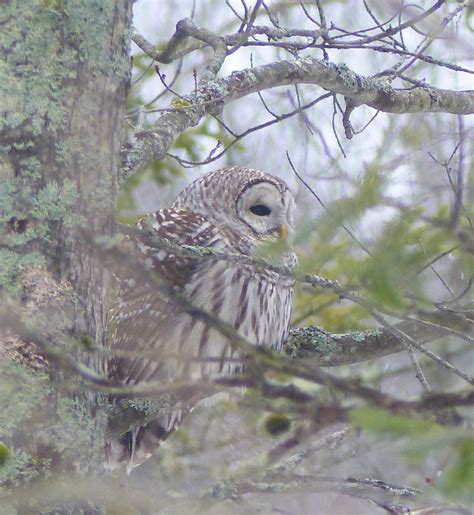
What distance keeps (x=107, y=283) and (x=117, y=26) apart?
2.11 feet

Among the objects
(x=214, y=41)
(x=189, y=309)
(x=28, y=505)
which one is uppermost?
(x=214, y=41)

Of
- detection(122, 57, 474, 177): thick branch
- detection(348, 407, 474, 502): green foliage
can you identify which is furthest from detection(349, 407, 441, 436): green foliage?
detection(122, 57, 474, 177): thick branch

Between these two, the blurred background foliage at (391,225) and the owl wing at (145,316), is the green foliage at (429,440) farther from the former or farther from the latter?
the owl wing at (145,316)

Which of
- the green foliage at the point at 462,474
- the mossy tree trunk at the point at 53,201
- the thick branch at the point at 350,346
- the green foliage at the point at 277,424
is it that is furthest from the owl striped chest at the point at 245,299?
the green foliage at the point at 462,474

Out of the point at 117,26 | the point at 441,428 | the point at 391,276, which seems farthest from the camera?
the point at 117,26

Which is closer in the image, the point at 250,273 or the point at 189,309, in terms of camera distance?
the point at 189,309

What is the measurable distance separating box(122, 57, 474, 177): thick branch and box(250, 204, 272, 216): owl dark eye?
974 millimetres

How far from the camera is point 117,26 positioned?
2.16m

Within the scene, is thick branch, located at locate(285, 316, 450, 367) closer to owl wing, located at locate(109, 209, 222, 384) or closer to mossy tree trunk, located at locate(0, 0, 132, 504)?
owl wing, located at locate(109, 209, 222, 384)

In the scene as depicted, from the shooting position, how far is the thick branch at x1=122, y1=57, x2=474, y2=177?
2658 mm

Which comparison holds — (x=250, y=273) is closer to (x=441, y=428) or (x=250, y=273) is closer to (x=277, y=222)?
(x=277, y=222)

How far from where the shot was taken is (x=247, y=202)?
4.09 metres

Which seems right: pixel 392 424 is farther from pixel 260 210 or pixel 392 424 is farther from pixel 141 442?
pixel 260 210

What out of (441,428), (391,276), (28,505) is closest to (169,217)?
(28,505)
